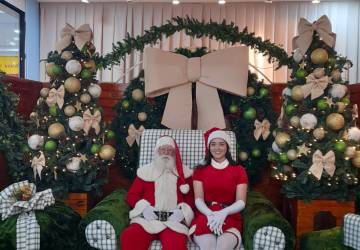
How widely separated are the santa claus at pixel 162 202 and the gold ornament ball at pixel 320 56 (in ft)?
3.50

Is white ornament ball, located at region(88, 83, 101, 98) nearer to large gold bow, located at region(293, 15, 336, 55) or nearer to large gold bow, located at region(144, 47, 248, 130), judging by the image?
large gold bow, located at region(144, 47, 248, 130)

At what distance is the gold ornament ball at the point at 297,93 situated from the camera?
2.61 metres

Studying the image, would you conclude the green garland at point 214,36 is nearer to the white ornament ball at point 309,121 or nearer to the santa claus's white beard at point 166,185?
the white ornament ball at point 309,121

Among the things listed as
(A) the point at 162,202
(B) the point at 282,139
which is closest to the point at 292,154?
(B) the point at 282,139

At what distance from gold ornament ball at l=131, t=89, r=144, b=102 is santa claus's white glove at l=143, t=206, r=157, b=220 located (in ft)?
3.24

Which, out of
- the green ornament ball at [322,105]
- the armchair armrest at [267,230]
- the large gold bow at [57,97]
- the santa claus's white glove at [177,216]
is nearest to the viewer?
the armchair armrest at [267,230]

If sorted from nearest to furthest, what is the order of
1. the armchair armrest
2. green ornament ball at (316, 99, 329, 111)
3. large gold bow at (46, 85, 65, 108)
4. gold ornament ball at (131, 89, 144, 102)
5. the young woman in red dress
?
the armchair armrest, the young woman in red dress, green ornament ball at (316, 99, 329, 111), large gold bow at (46, 85, 65, 108), gold ornament ball at (131, 89, 144, 102)

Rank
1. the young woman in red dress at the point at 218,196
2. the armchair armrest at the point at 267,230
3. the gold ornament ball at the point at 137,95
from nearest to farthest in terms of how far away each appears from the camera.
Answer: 1. the armchair armrest at the point at 267,230
2. the young woman in red dress at the point at 218,196
3. the gold ornament ball at the point at 137,95

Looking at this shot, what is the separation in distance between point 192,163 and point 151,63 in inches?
33.6

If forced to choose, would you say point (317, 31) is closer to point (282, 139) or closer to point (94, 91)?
point (282, 139)

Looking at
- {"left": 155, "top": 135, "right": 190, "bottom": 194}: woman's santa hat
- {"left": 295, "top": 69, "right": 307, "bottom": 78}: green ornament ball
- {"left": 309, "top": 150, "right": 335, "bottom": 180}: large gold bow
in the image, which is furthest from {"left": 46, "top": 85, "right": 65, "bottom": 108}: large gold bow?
{"left": 309, "top": 150, "right": 335, "bottom": 180}: large gold bow

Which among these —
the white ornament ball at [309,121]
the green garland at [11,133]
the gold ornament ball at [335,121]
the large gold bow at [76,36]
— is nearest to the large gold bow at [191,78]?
the large gold bow at [76,36]

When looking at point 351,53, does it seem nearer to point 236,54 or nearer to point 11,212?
point 236,54

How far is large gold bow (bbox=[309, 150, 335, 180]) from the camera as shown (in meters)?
2.45
